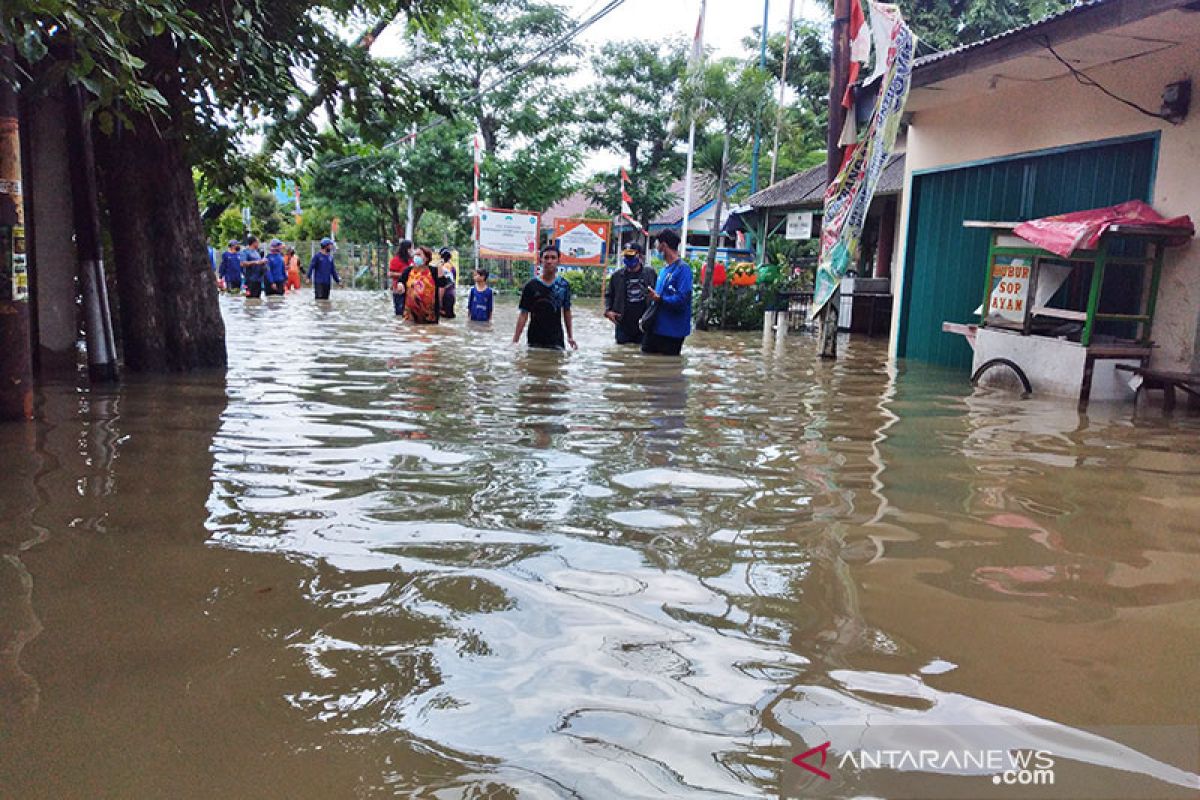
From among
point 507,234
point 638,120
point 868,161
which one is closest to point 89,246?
point 868,161

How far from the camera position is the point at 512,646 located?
3.13 m

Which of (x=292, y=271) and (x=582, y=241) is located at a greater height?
(x=582, y=241)

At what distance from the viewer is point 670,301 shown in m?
10.9

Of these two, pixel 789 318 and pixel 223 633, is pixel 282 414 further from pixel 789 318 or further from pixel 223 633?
pixel 789 318

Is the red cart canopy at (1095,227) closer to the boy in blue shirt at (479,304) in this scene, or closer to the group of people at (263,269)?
the boy in blue shirt at (479,304)

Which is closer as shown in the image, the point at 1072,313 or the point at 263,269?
the point at 1072,313

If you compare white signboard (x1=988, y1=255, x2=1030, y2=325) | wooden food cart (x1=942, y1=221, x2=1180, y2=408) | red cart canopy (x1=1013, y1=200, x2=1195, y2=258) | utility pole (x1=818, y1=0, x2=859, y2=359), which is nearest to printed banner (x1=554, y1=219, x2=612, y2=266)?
utility pole (x1=818, y1=0, x2=859, y2=359)

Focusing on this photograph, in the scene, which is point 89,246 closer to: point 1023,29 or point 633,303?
point 633,303

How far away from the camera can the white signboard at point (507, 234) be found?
29.0 m

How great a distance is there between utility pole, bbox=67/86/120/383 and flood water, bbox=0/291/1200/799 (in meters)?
1.87

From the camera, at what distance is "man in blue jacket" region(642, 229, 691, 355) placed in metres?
10.3

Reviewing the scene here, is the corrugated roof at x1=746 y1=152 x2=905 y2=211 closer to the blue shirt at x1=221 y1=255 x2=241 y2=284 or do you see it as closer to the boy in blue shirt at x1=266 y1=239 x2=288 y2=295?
the boy in blue shirt at x1=266 y1=239 x2=288 y2=295

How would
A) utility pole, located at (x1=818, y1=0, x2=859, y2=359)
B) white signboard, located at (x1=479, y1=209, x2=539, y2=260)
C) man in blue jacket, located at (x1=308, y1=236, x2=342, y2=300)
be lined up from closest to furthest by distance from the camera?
utility pole, located at (x1=818, y1=0, x2=859, y2=359), man in blue jacket, located at (x1=308, y1=236, x2=342, y2=300), white signboard, located at (x1=479, y1=209, x2=539, y2=260)

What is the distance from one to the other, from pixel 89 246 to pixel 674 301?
5.86 metres
